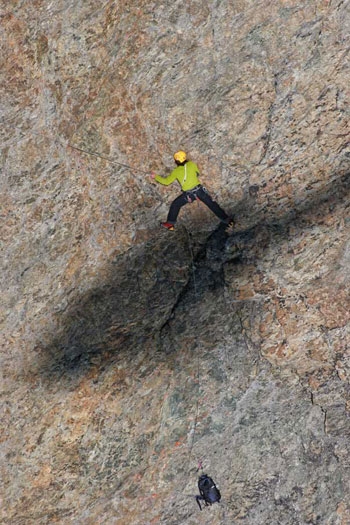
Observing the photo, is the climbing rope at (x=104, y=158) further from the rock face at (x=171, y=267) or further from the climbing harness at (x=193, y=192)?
the climbing harness at (x=193, y=192)

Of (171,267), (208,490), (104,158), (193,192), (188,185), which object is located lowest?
(208,490)

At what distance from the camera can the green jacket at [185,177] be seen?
1551 cm

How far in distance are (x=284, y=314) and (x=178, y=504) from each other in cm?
664

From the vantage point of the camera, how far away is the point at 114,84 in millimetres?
16281

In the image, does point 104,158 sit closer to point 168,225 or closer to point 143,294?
point 168,225

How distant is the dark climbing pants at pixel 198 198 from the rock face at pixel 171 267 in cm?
62

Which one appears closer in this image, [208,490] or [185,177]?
[185,177]

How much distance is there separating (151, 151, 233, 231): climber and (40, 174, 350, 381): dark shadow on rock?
0.80 meters

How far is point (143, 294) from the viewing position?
16.7 metres

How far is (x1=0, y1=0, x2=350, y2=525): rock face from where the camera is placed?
1534 cm

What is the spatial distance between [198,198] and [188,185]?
20.4 inches

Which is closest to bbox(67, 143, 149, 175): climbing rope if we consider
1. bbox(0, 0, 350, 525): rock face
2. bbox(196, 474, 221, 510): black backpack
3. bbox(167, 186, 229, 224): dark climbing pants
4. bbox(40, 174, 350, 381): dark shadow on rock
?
bbox(0, 0, 350, 525): rock face

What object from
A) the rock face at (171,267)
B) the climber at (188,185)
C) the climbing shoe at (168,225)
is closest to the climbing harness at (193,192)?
the climber at (188,185)

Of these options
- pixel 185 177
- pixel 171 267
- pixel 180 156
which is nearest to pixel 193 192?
pixel 185 177
